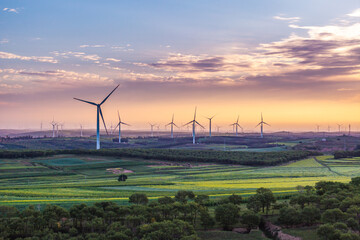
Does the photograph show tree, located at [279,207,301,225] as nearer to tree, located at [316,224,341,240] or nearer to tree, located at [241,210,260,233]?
tree, located at [241,210,260,233]

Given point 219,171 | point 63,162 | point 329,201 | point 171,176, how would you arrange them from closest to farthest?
1. point 329,201
2. point 171,176
3. point 219,171
4. point 63,162

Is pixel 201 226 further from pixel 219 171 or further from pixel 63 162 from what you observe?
pixel 63 162

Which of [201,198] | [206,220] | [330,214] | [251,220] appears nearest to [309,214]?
[330,214]

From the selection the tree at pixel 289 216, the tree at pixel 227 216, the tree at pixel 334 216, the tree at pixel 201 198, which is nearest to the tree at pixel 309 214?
the tree at pixel 289 216

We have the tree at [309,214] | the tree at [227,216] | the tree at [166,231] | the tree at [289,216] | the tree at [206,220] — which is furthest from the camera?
the tree at [309,214]

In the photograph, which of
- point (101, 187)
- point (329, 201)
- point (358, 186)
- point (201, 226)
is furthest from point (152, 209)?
point (358, 186)

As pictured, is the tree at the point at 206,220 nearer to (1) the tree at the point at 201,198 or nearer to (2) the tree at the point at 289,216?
(1) the tree at the point at 201,198
